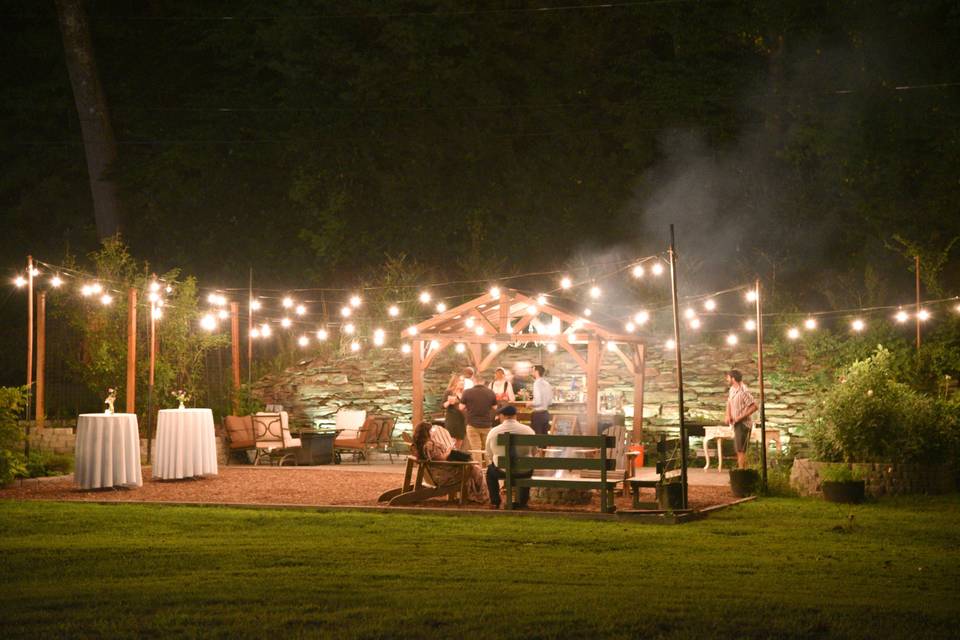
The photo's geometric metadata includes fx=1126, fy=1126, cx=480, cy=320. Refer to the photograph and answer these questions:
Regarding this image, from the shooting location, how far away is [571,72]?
2819 centimetres

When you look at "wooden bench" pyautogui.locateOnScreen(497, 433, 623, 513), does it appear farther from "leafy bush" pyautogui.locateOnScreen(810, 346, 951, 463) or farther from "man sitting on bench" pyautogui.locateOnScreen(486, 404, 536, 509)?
"leafy bush" pyautogui.locateOnScreen(810, 346, 951, 463)

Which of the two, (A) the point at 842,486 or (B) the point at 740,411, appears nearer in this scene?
(A) the point at 842,486

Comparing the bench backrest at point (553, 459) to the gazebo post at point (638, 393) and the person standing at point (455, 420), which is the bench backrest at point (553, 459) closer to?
the person standing at point (455, 420)

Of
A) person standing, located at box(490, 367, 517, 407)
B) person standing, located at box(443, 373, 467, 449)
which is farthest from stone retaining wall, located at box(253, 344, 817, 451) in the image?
person standing, located at box(443, 373, 467, 449)

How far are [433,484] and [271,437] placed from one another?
21.4ft

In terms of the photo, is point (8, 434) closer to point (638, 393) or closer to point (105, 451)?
point (105, 451)

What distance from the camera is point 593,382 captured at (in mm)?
16031

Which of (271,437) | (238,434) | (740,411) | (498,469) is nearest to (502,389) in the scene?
(271,437)

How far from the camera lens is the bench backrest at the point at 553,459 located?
10453 millimetres

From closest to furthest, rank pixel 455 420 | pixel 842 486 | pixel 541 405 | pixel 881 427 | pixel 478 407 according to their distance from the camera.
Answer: pixel 842 486 < pixel 881 427 < pixel 478 407 < pixel 541 405 < pixel 455 420

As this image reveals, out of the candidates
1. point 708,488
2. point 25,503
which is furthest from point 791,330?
point 25,503

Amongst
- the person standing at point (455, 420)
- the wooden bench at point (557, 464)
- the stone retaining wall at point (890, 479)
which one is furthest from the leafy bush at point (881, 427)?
the person standing at point (455, 420)

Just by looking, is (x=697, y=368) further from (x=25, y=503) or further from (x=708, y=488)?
(x=25, y=503)

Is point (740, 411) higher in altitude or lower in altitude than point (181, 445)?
higher
